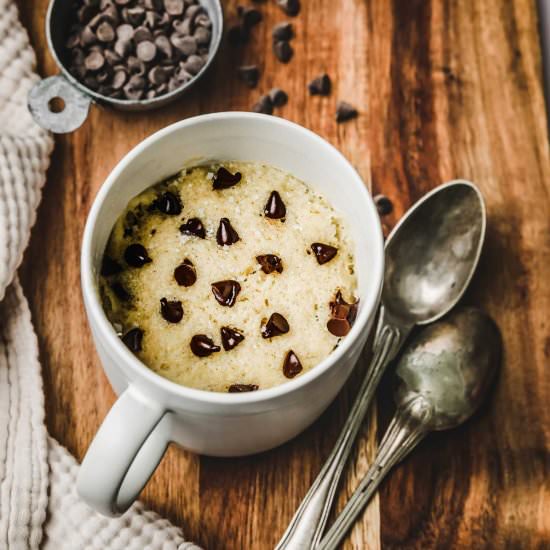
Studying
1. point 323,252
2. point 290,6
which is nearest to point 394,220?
point 323,252

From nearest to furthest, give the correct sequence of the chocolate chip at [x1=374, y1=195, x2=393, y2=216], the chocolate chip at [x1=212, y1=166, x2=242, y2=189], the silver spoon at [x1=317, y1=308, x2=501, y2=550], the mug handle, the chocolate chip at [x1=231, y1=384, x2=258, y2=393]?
the mug handle, the chocolate chip at [x1=231, y1=384, x2=258, y2=393], the chocolate chip at [x1=212, y1=166, x2=242, y2=189], the silver spoon at [x1=317, y1=308, x2=501, y2=550], the chocolate chip at [x1=374, y1=195, x2=393, y2=216]

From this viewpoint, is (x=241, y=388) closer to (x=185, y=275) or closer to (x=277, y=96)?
(x=185, y=275)

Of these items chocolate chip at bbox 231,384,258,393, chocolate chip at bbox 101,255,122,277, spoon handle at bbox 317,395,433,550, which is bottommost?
spoon handle at bbox 317,395,433,550

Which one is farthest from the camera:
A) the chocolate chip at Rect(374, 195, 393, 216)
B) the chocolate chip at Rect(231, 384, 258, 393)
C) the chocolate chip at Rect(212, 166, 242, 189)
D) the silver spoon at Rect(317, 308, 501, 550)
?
the chocolate chip at Rect(374, 195, 393, 216)

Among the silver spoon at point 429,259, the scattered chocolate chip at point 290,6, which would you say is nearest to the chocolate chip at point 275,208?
the silver spoon at point 429,259

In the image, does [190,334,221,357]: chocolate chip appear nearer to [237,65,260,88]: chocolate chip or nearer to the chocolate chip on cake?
the chocolate chip on cake

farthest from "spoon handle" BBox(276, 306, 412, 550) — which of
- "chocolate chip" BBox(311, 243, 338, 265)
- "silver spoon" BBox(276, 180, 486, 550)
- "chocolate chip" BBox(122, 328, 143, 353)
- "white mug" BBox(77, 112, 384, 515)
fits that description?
"chocolate chip" BBox(122, 328, 143, 353)
